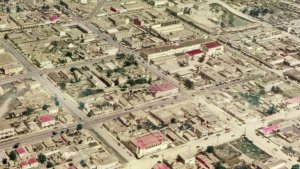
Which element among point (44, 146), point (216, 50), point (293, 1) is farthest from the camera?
point (293, 1)

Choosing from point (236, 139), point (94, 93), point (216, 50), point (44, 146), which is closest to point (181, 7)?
point (216, 50)

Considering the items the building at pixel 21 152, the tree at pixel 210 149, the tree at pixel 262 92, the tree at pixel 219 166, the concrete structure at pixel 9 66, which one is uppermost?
the concrete structure at pixel 9 66

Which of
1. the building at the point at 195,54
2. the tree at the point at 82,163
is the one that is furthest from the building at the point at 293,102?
the tree at the point at 82,163

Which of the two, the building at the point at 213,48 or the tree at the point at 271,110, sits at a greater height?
the building at the point at 213,48

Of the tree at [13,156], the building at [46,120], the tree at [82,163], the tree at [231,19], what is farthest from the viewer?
the tree at [231,19]

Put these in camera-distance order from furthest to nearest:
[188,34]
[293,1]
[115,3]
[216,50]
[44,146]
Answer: [293,1], [115,3], [188,34], [216,50], [44,146]

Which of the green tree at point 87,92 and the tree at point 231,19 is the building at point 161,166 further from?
the tree at point 231,19

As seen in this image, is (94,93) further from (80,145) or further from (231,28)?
(231,28)
